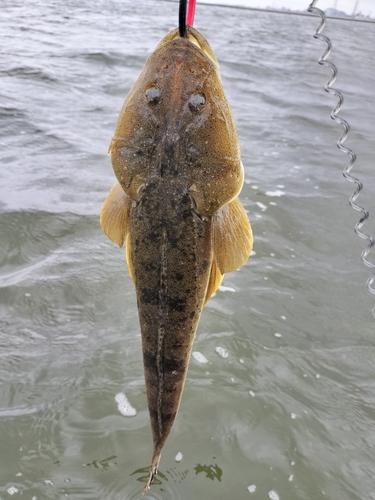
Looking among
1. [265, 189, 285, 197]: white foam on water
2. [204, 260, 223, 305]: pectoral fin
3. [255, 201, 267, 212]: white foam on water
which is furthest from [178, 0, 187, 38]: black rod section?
[265, 189, 285, 197]: white foam on water

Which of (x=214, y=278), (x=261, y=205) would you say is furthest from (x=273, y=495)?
(x=261, y=205)

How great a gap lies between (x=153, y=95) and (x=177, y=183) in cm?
36

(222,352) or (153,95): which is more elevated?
(153,95)

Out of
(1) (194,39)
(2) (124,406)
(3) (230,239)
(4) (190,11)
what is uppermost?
(4) (190,11)

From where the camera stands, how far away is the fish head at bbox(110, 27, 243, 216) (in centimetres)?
181

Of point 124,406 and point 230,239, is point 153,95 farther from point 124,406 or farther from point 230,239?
point 124,406

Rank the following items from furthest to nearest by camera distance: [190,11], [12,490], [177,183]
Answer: [12,490], [177,183], [190,11]

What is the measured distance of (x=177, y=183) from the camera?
1.86 metres

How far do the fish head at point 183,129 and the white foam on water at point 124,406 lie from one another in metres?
2.31

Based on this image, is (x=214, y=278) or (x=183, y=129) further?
(x=214, y=278)

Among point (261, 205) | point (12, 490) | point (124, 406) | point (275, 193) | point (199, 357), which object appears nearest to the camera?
point (12, 490)

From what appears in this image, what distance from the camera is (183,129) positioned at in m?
1.82

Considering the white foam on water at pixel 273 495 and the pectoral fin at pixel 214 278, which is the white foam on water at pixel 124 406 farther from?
the pectoral fin at pixel 214 278

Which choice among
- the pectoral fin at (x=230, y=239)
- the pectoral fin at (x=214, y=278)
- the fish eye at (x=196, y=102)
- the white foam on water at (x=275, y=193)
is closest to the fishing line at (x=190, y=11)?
the fish eye at (x=196, y=102)
